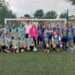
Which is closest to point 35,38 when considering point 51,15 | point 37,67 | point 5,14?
point 51,15

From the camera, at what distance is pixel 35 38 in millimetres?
18484

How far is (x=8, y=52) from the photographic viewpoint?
17.8m

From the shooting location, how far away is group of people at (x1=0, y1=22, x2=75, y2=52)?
1823cm

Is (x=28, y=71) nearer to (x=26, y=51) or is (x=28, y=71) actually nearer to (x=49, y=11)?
(x=26, y=51)

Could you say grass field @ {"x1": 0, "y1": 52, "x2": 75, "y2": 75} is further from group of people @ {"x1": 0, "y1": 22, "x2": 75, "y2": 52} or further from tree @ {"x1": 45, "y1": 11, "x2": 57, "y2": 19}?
tree @ {"x1": 45, "y1": 11, "x2": 57, "y2": 19}

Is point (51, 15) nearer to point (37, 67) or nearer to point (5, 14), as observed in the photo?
point (5, 14)

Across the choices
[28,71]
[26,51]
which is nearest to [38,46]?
[26,51]

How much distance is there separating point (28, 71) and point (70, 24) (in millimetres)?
8538

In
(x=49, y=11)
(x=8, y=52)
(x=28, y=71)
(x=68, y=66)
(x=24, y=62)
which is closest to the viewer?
(x=28, y=71)

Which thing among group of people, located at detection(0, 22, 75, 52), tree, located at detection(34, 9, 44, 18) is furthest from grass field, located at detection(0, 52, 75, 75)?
tree, located at detection(34, 9, 44, 18)

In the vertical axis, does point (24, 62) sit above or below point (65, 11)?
below

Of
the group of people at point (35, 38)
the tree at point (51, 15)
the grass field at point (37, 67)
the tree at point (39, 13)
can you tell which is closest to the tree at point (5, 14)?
the tree at point (39, 13)

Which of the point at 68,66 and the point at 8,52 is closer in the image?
the point at 68,66

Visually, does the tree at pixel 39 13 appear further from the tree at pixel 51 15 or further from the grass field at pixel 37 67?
the grass field at pixel 37 67
